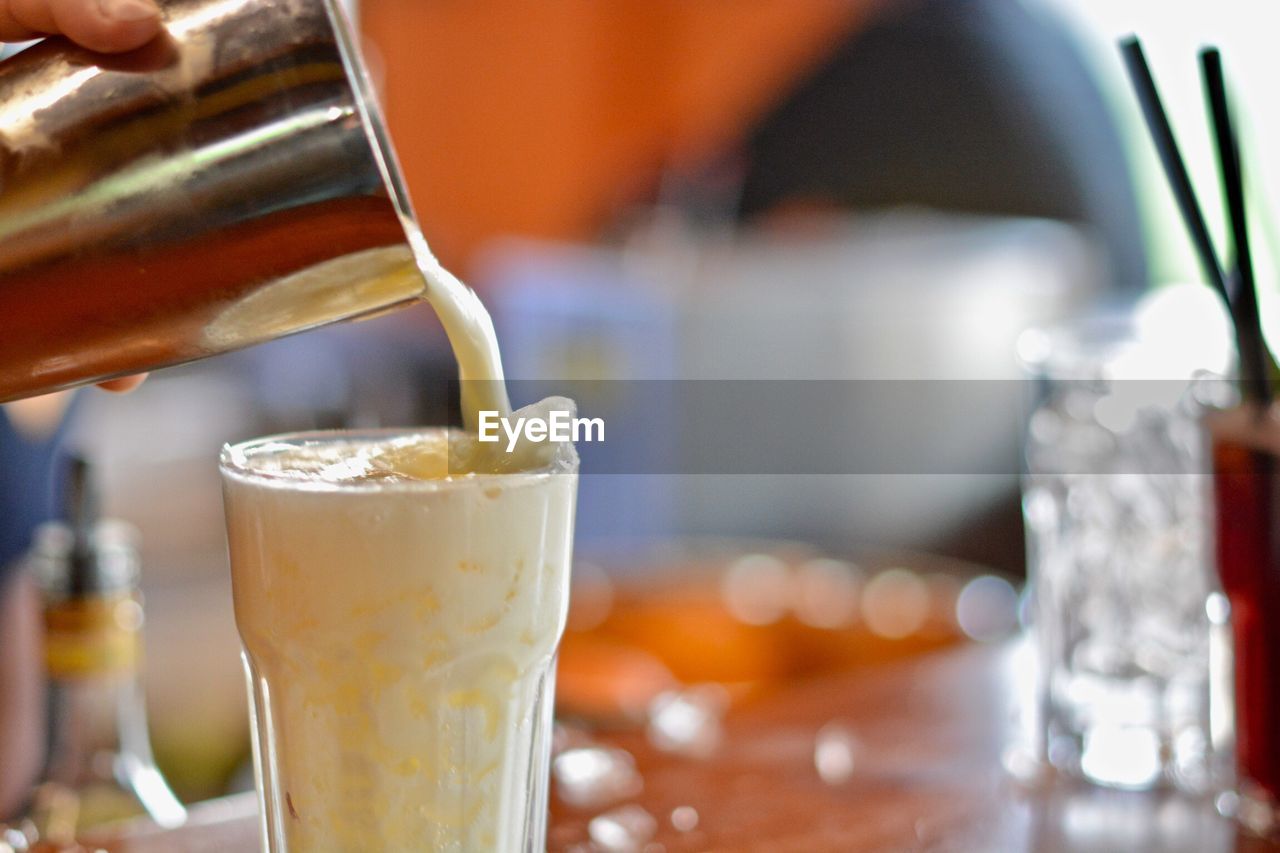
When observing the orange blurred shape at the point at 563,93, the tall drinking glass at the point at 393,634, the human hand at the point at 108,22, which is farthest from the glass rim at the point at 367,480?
the orange blurred shape at the point at 563,93

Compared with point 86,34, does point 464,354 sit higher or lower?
lower

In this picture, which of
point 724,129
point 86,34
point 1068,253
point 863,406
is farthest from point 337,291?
point 724,129

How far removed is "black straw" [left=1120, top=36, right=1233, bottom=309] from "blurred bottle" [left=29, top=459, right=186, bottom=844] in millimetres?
663

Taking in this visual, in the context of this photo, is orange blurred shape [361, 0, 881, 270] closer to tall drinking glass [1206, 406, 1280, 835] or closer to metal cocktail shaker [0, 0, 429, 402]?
tall drinking glass [1206, 406, 1280, 835]

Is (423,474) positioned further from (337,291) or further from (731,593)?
(731,593)

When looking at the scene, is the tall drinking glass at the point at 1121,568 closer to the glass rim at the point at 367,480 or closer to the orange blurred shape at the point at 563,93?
the glass rim at the point at 367,480

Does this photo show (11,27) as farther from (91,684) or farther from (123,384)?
(91,684)

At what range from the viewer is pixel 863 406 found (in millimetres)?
2699

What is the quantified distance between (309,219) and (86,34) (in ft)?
0.43

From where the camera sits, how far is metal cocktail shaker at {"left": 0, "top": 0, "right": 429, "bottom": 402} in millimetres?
544

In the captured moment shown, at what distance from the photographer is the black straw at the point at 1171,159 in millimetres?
719

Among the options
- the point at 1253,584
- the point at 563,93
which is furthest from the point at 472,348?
the point at 563,93

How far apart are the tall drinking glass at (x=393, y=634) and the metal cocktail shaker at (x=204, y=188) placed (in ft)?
0.27

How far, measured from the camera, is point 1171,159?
29.0 inches
